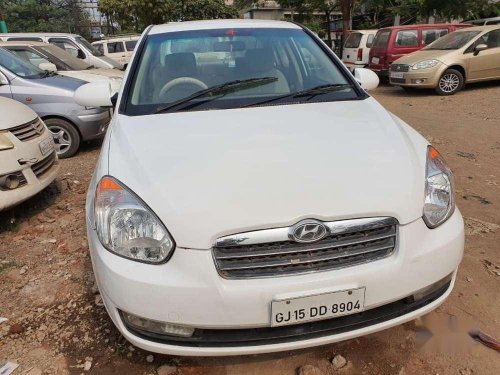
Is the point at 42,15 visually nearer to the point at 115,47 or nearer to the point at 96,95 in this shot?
the point at 115,47

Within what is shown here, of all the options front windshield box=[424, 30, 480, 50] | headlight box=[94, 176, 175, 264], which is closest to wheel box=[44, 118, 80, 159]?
headlight box=[94, 176, 175, 264]

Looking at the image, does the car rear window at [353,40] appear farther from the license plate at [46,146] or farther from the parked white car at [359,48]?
the license plate at [46,146]

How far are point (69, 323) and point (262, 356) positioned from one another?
1.12 meters

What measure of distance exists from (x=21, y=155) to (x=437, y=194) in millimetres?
3221

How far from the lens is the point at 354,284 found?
1737 mm

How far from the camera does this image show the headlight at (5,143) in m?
3.53

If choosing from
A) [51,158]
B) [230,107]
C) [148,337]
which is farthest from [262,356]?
[51,158]

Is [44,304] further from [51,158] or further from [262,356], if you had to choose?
[51,158]

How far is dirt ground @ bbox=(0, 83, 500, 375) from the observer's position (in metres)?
2.13

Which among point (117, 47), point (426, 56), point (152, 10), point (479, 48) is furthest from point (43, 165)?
point (152, 10)

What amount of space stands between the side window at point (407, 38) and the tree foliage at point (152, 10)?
1931 centimetres

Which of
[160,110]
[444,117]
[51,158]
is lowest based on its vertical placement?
[444,117]

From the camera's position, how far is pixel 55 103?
5.83 metres

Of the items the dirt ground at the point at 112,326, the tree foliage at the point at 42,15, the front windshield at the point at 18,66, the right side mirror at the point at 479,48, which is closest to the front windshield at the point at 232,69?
the dirt ground at the point at 112,326
